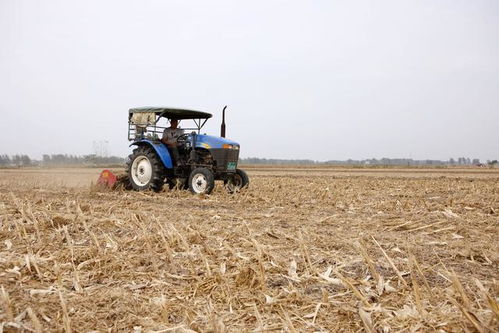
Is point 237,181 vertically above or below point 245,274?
above

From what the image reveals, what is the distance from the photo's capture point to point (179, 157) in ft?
35.4

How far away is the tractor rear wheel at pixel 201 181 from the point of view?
986cm

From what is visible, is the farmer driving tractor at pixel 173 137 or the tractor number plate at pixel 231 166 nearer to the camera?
the tractor number plate at pixel 231 166

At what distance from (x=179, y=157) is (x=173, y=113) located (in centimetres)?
121

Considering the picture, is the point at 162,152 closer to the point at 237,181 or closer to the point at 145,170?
the point at 145,170

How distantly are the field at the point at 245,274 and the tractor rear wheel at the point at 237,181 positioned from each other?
4445 millimetres

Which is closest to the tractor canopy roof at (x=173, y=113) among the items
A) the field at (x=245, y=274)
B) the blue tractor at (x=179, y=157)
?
the blue tractor at (x=179, y=157)

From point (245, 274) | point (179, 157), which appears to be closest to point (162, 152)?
point (179, 157)

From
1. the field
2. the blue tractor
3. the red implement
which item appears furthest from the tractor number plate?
the field

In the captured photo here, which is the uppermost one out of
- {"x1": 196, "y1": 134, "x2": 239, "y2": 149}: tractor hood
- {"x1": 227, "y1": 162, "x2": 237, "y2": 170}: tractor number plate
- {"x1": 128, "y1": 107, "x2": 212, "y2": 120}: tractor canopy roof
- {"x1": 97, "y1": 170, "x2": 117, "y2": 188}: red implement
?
{"x1": 128, "y1": 107, "x2": 212, "y2": 120}: tractor canopy roof

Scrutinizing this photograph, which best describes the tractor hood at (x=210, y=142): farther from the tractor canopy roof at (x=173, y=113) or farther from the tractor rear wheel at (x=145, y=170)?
the tractor rear wheel at (x=145, y=170)

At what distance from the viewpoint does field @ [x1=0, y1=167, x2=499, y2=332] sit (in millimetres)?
2691

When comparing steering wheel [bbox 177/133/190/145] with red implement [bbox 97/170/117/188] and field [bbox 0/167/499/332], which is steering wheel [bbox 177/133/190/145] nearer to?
red implement [bbox 97/170/117/188]

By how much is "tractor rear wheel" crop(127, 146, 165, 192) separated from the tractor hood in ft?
3.93
